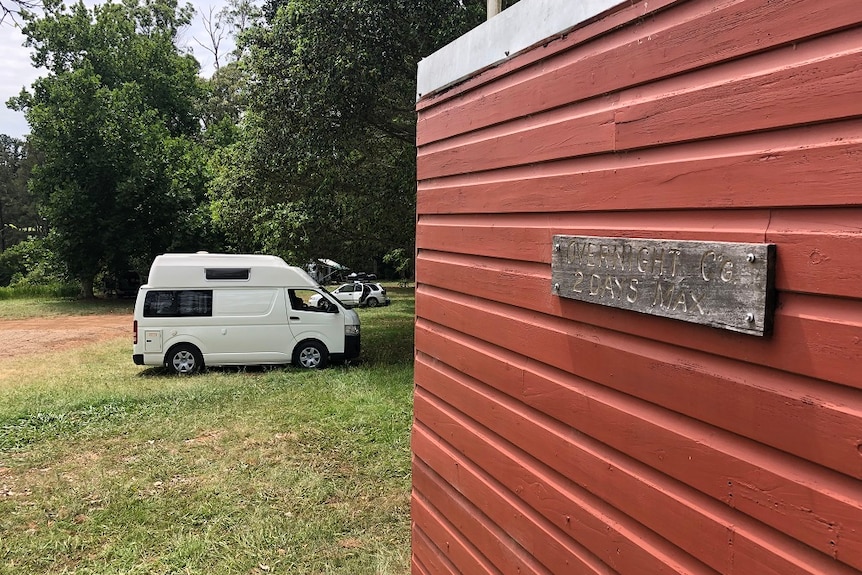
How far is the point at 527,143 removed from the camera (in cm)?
224

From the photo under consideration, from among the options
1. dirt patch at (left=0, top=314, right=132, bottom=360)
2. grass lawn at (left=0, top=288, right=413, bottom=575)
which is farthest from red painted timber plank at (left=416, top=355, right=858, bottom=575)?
dirt patch at (left=0, top=314, right=132, bottom=360)

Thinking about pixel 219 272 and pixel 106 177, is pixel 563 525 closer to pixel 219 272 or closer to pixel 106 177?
pixel 219 272

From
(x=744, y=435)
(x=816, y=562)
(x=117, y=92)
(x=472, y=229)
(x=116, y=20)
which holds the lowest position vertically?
(x=816, y=562)

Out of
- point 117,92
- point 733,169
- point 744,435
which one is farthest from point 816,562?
point 117,92

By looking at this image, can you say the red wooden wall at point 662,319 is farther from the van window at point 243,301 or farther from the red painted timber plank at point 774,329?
the van window at point 243,301

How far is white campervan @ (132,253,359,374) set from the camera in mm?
11836

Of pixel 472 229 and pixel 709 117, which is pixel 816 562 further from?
pixel 472 229

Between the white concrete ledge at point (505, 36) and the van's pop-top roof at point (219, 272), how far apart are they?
9.50 metres

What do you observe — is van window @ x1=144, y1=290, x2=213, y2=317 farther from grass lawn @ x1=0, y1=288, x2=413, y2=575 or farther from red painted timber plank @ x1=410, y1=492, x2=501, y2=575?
red painted timber plank @ x1=410, y1=492, x2=501, y2=575

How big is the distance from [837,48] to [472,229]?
1600 millimetres

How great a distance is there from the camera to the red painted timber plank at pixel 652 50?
1324 millimetres

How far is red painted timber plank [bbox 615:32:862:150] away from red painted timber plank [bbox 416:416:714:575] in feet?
3.61

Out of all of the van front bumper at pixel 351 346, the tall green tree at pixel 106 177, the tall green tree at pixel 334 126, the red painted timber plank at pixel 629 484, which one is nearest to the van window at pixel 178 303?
the tall green tree at pixel 334 126

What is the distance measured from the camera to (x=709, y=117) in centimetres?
152
